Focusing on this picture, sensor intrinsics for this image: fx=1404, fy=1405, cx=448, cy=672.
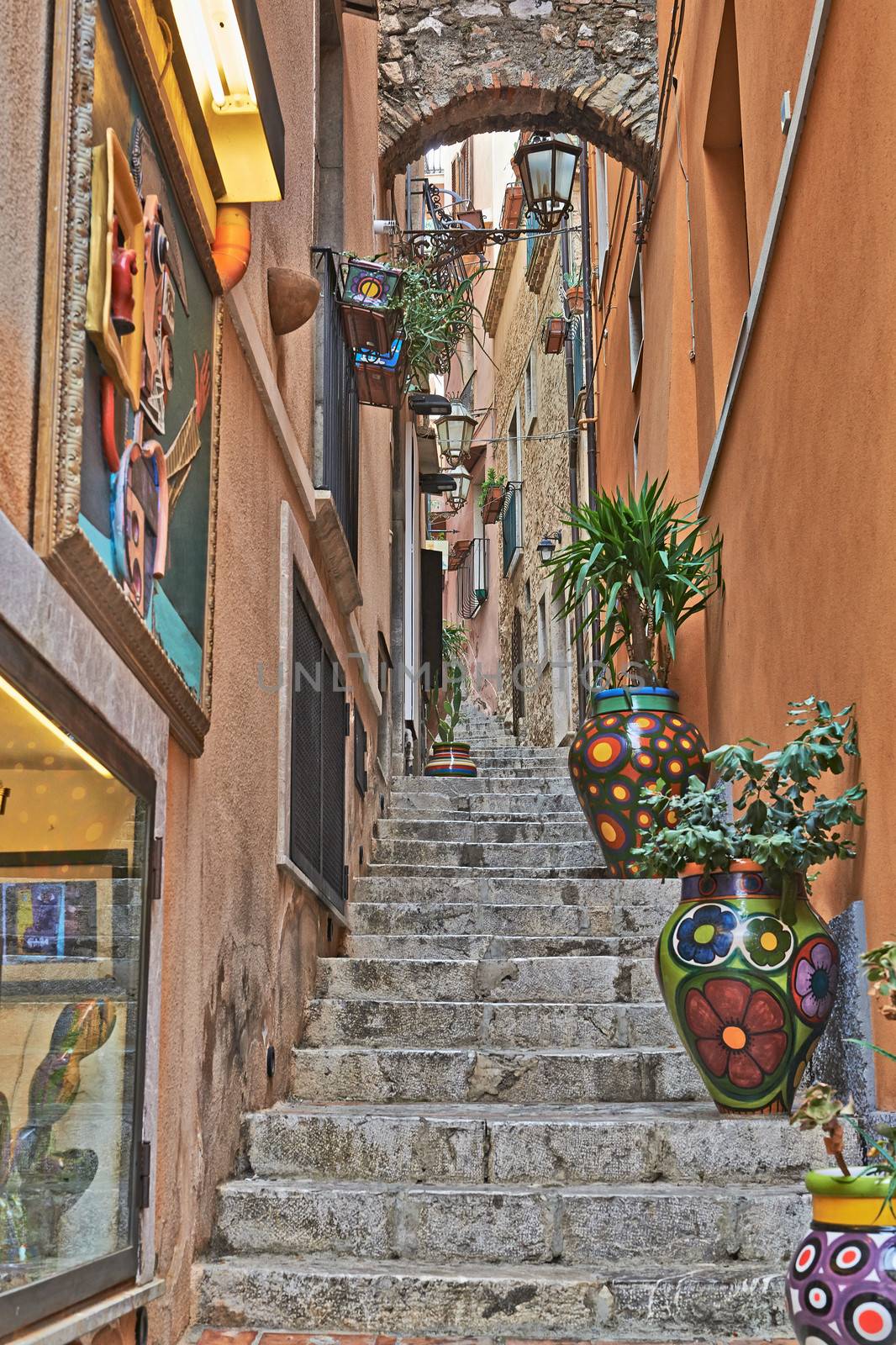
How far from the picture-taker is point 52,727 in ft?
6.31

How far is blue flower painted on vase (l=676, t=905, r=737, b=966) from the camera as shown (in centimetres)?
340

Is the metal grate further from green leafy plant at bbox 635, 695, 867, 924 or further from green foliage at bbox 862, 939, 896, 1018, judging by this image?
green foliage at bbox 862, 939, 896, 1018

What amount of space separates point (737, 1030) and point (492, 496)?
1601 cm

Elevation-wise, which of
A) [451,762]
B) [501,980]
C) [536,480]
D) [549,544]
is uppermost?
[536,480]

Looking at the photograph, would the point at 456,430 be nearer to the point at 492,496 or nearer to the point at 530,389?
the point at 530,389

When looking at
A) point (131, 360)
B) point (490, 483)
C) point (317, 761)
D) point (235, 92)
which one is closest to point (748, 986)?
point (317, 761)

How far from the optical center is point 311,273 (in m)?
4.98

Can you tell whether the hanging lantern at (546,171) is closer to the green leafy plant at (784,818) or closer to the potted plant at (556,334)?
the potted plant at (556,334)

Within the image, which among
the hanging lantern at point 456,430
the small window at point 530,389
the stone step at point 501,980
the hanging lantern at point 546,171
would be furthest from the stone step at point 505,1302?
the small window at point 530,389

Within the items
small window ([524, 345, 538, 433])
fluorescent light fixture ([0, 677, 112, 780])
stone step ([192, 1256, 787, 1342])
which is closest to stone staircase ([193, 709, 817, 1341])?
stone step ([192, 1256, 787, 1342])

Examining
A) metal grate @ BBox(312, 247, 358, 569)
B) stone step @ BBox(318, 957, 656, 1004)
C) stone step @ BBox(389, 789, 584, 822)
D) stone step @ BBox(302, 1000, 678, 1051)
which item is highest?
metal grate @ BBox(312, 247, 358, 569)

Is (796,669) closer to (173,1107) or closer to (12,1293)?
(173,1107)

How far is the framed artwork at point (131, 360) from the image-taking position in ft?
6.20

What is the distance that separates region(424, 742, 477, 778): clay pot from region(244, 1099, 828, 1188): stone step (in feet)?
18.8
